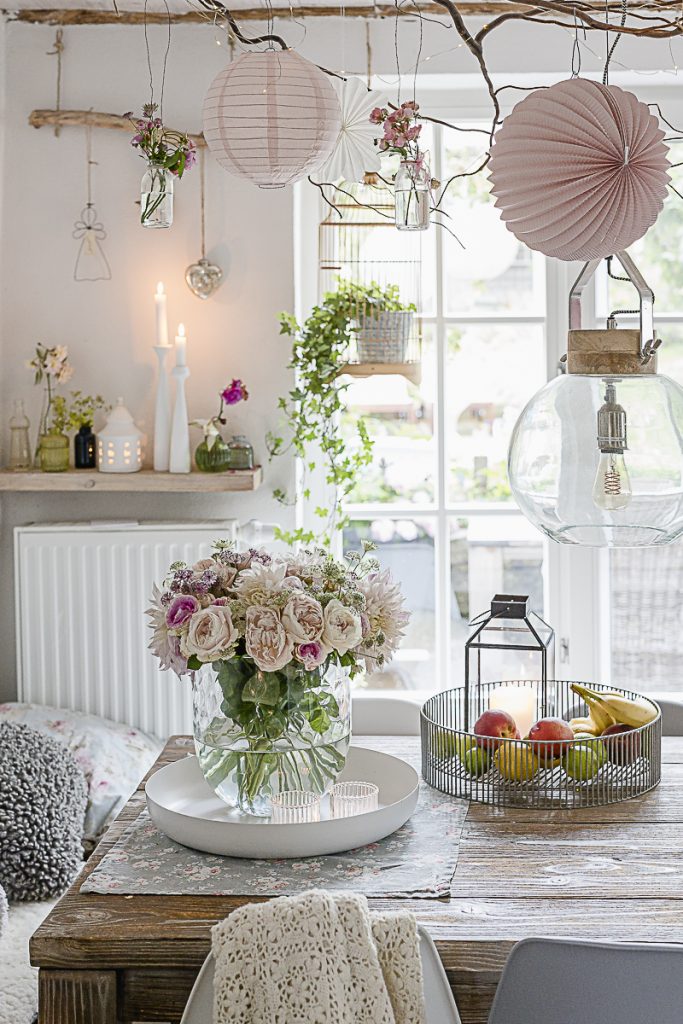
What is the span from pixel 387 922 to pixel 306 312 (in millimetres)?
2334

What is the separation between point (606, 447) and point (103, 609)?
203cm

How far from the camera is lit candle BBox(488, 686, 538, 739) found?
2137 mm

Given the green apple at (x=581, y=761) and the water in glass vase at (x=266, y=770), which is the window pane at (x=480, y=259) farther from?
the water in glass vase at (x=266, y=770)

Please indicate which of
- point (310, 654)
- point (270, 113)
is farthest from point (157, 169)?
point (310, 654)

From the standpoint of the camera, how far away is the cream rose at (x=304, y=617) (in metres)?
1.64

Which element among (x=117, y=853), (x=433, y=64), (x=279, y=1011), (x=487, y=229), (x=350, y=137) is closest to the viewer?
(x=279, y=1011)

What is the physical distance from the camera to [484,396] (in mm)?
3424

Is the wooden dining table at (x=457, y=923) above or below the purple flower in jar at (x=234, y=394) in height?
below

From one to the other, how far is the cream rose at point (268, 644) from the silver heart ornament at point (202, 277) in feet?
5.67

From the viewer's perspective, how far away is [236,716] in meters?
1.72

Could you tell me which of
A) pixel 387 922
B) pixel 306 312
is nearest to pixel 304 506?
pixel 306 312

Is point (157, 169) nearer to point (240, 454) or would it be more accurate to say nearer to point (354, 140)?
point (354, 140)

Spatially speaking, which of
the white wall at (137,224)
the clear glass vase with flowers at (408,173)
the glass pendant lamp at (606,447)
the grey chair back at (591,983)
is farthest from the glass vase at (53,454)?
the grey chair back at (591,983)

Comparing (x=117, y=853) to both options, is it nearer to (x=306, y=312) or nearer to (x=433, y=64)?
(x=306, y=312)
